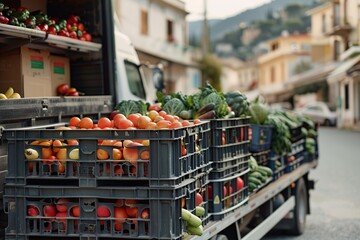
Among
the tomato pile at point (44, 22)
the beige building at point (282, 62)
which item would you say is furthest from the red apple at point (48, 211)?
the beige building at point (282, 62)

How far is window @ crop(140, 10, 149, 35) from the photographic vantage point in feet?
105

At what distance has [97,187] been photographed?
4562 mm

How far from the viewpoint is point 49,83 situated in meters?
7.61

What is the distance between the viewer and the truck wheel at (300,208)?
9.09 meters

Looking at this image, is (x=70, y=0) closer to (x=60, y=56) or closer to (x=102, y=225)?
(x=60, y=56)

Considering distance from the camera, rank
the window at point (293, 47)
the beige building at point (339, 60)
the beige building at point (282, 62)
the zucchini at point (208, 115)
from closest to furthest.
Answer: the zucchini at point (208, 115), the beige building at point (339, 60), the beige building at point (282, 62), the window at point (293, 47)

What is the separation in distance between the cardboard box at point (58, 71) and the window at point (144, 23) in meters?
23.8

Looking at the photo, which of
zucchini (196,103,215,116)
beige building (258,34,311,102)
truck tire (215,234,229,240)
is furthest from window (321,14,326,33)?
truck tire (215,234,229,240)

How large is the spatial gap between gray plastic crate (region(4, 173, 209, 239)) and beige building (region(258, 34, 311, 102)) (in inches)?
2532

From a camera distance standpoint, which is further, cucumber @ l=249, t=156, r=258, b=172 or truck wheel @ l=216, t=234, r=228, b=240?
cucumber @ l=249, t=156, r=258, b=172

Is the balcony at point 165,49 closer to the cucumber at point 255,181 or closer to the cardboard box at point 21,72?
the cardboard box at point 21,72

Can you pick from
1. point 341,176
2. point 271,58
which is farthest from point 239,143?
point 271,58

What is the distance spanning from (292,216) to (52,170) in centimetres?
505

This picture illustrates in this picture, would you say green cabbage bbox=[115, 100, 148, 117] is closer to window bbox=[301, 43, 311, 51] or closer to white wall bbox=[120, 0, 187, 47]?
white wall bbox=[120, 0, 187, 47]
